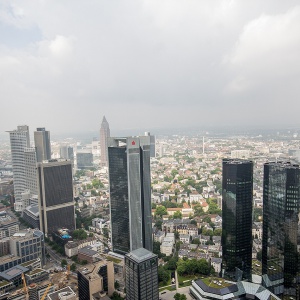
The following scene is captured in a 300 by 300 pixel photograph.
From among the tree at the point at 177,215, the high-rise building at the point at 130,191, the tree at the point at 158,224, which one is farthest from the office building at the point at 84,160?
the high-rise building at the point at 130,191

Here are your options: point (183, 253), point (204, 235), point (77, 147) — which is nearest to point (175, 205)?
point (204, 235)

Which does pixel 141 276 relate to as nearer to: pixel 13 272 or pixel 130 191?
pixel 130 191

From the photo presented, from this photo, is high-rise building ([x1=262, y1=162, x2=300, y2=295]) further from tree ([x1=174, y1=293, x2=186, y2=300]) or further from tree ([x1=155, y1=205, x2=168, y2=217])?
tree ([x1=155, y1=205, x2=168, y2=217])

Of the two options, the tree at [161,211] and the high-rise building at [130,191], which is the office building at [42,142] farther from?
the high-rise building at [130,191]

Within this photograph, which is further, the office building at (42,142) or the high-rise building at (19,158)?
the office building at (42,142)

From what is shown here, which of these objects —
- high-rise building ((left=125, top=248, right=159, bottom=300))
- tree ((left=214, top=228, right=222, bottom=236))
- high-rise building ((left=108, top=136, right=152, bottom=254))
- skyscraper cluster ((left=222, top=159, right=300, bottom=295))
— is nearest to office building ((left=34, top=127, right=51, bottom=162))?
high-rise building ((left=108, top=136, right=152, bottom=254))
